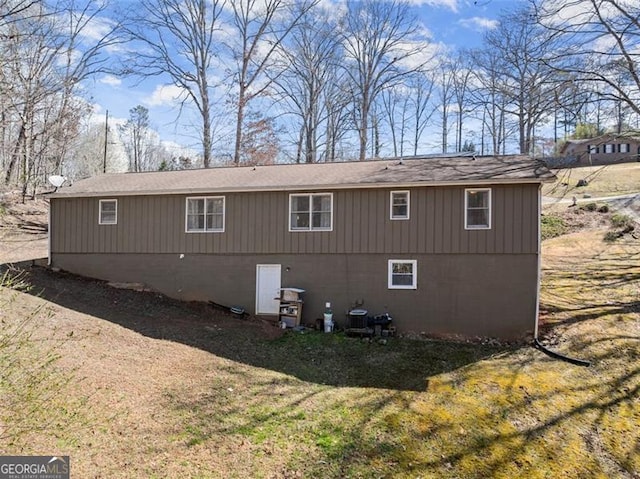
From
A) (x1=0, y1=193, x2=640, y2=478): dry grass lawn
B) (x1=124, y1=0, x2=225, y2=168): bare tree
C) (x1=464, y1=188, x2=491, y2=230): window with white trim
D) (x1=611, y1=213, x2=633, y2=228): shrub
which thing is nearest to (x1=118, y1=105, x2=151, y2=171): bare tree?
(x1=124, y1=0, x2=225, y2=168): bare tree

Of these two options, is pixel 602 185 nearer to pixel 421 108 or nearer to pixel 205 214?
pixel 421 108

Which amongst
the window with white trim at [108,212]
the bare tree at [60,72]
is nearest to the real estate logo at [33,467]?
the window with white trim at [108,212]

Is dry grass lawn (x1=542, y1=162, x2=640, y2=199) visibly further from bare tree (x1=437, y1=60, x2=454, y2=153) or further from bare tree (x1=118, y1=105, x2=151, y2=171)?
bare tree (x1=118, y1=105, x2=151, y2=171)

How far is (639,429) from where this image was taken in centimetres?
680

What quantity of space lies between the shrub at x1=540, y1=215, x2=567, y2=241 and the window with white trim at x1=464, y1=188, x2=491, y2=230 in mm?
9779

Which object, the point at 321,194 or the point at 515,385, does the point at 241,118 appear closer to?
the point at 321,194

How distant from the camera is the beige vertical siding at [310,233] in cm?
1050

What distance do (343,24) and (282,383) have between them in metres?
27.6

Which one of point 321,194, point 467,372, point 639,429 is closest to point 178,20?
point 321,194

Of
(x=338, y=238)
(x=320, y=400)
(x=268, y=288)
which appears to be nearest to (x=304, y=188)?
(x=338, y=238)

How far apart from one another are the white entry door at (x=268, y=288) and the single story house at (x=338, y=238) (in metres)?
0.03

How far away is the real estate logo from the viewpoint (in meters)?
4.30

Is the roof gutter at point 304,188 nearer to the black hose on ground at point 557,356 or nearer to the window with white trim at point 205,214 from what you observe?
the window with white trim at point 205,214

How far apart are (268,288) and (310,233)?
6.73 feet
